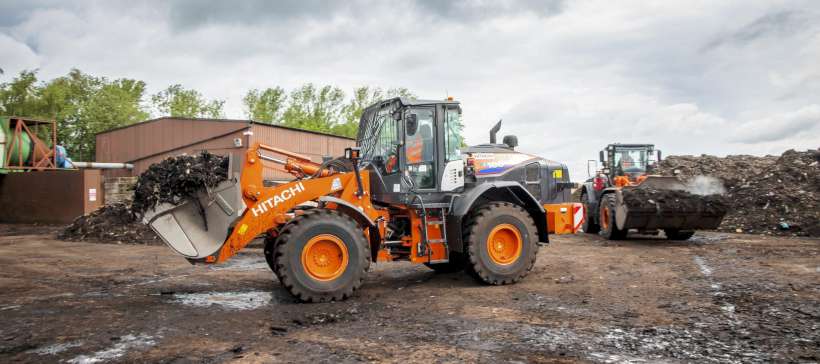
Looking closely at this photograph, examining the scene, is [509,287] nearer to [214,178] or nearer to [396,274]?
[396,274]

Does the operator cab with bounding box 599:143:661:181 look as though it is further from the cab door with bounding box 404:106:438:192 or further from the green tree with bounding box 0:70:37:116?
the green tree with bounding box 0:70:37:116

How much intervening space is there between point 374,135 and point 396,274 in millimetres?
2294

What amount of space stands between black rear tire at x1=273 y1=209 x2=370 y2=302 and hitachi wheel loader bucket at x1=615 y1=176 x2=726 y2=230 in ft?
24.1

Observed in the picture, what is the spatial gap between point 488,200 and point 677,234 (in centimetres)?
710

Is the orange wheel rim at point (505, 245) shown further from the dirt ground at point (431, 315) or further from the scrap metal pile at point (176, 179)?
the scrap metal pile at point (176, 179)

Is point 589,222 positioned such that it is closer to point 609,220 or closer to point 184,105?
point 609,220

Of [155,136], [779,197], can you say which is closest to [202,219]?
[779,197]

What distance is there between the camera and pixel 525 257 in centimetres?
756

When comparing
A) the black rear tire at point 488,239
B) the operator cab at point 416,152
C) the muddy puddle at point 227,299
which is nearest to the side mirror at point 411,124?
the operator cab at point 416,152

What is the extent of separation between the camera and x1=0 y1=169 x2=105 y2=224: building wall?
19547 millimetres

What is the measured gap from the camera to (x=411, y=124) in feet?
23.7

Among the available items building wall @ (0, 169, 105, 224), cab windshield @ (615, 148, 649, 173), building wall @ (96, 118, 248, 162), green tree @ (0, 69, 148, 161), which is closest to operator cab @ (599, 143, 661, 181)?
cab windshield @ (615, 148, 649, 173)

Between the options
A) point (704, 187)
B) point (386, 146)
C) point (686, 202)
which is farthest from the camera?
point (704, 187)

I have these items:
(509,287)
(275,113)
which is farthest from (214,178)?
(275,113)
